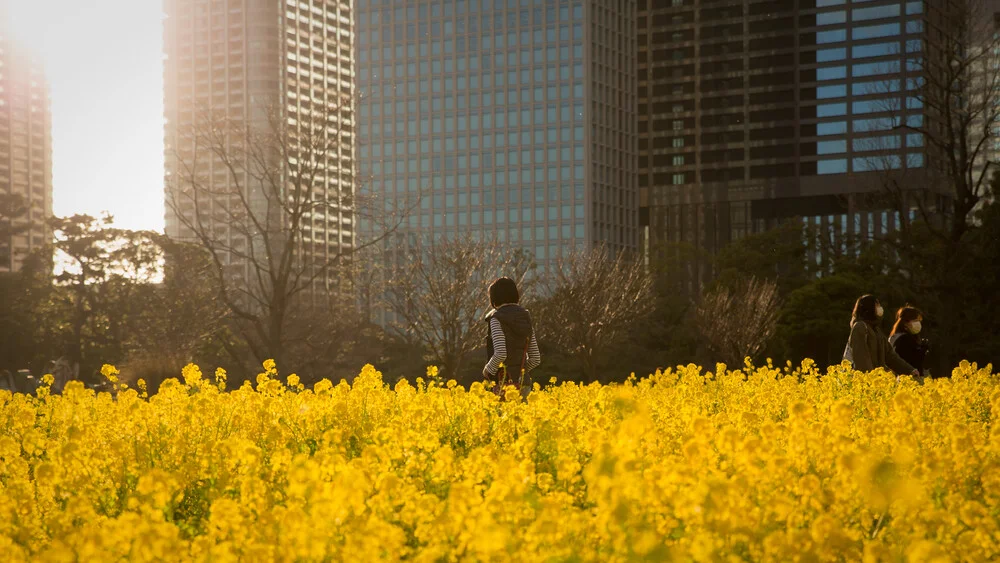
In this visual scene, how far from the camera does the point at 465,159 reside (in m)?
140

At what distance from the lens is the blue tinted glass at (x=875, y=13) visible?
123m

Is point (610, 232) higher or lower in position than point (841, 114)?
lower

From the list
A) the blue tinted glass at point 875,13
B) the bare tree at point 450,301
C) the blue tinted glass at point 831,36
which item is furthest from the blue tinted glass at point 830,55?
the bare tree at point 450,301

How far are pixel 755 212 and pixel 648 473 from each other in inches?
4899

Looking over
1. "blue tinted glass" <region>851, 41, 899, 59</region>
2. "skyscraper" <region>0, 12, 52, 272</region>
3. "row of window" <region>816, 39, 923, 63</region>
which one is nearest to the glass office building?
"row of window" <region>816, 39, 923, 63</region>

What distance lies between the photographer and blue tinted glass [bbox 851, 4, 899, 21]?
122625mm

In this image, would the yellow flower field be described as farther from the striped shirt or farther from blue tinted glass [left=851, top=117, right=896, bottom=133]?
blue tinted glass [left=851, top=117, right=896, bottom=133]

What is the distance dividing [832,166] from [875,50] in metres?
12.8

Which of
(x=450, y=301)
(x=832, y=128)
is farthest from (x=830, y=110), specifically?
(x=450, y=301)

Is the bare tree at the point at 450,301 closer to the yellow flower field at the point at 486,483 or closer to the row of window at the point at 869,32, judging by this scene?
the yellow flower field at the point at 486,483

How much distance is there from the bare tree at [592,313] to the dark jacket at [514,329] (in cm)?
3279

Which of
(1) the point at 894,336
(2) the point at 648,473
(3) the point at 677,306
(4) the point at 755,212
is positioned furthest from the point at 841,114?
(2) the point at 648,473

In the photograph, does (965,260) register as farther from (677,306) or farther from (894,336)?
(677,306)

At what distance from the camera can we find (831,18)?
127375 millimetres
